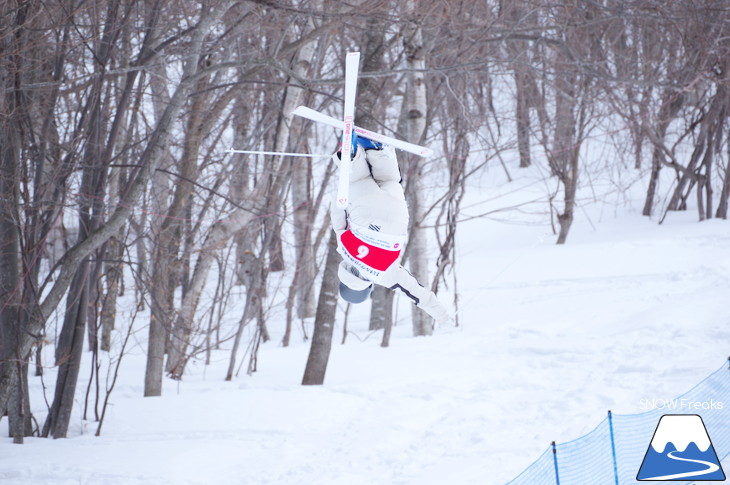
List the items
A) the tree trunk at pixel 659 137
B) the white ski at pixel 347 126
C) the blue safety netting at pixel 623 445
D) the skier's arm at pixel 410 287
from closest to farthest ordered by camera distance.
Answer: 1. the white ski at pixel 347 126
2. the skier's arm at pixel 410 287
3. the blue safety netting at pixel 623 445
4. the tree trunk at pixel 659 137

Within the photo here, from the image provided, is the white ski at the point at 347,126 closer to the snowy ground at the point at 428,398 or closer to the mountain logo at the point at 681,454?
the snowy ground at the point at 428,398

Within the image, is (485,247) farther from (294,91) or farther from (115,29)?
(115,29)

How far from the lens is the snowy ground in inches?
237

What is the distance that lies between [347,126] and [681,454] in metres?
3.62

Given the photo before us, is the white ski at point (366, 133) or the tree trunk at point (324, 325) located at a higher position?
the white ski at point (366, 133)

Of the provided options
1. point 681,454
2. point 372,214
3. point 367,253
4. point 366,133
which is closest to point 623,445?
point 681,454

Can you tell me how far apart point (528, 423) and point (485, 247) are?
10372 millimetres

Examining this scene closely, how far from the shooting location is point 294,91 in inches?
334

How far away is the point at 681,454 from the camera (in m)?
5.36

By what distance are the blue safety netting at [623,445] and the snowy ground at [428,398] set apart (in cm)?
31

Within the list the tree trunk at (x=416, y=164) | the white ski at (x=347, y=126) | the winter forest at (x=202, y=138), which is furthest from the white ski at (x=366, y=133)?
the tree trunk at (x=416, y=164)

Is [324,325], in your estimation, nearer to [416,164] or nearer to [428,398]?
[428,398]

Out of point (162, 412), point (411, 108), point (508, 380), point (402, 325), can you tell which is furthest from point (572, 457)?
point (402, 325)

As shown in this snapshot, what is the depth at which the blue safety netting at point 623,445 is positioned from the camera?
5.36 metres
